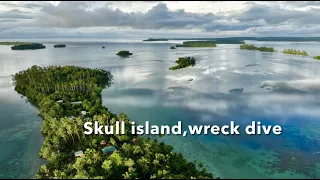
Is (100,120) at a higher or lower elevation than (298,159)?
higher

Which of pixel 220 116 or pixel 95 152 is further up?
pixel 95 152

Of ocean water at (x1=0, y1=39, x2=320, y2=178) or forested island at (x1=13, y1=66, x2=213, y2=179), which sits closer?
forested island at (x1=13, y1=66, x2=213, y2=179)

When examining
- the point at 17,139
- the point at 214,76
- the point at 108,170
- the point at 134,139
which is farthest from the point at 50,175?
the point at 214,76

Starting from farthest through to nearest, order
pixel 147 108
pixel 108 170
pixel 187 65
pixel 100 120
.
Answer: pixel 187 65 → pixel 147 108 → pixel 100 120 → pixel 108 170

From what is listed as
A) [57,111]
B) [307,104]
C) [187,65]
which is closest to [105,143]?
[57,111]

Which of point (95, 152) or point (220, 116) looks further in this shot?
point (220, 116)

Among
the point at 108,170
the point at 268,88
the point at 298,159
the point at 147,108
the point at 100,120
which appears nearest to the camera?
the point at 108,170

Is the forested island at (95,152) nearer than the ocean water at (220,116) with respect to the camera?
Yes

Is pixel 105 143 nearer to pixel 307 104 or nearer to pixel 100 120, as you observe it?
pixel 100 120

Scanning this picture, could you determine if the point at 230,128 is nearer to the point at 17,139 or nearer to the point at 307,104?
the point at 307,104

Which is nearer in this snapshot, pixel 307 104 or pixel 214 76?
pixel 307 104
